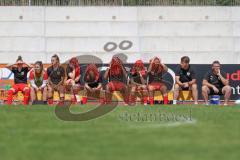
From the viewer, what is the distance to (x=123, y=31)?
32688mm

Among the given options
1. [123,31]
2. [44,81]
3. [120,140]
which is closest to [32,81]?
[44,81]

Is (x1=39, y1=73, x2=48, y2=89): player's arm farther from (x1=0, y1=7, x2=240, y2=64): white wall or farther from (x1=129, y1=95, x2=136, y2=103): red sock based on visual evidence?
(x1=0, y1=7, x2=240, y2=64): white wall

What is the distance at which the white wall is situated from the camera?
106ft

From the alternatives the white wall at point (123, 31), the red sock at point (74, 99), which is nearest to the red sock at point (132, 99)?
the red sock at point (74, 99)

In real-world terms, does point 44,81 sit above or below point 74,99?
above

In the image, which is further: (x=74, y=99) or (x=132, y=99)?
(x=74, y=99)

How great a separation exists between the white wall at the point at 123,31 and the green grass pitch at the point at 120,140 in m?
21.4

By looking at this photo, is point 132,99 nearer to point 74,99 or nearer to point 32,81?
point 74,99

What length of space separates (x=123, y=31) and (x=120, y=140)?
82.5 feet

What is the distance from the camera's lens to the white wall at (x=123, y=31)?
1276 inches

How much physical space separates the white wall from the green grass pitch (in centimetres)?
2139

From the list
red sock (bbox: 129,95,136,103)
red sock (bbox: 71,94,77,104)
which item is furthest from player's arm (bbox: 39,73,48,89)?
red sock (bbox: 129,95,136,103)

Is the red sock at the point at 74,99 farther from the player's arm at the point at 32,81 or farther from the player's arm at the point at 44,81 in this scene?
the player's arm at the point at 32,81

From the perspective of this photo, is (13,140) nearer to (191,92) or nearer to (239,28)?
(191,92)
